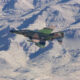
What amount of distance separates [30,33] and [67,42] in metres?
59.1

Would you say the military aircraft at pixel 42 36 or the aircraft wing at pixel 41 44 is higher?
the military aircraft at pixel 42 36

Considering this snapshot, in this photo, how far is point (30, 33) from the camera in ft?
265

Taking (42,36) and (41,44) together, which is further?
(41,44)

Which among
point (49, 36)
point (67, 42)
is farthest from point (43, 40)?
point (67, 42)

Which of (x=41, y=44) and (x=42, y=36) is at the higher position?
(x=42, y=36)

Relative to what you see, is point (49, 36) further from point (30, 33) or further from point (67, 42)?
point (67, 42)

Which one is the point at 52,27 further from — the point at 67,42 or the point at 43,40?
the point at 67,42

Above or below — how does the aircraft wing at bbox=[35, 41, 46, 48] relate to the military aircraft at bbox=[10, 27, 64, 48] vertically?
below

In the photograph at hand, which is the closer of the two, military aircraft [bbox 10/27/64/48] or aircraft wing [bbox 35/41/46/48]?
military aircraft [bbox 10/27/64/48]

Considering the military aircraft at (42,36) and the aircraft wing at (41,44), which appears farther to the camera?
the aircraft wing at (41,44)

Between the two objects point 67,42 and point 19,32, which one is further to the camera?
point 67,42

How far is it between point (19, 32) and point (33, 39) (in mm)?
4268

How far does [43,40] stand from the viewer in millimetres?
82062

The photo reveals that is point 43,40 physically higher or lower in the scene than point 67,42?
lower
